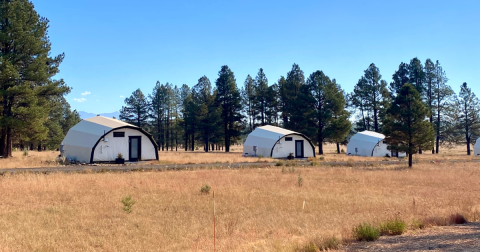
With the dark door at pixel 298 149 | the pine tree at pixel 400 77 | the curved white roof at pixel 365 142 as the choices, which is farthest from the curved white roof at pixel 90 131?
the pine tree at pixel 400 77

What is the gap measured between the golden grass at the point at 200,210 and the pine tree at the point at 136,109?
52.5 meters

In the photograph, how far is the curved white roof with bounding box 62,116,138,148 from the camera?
2757 centimetres

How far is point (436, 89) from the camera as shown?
5256cm

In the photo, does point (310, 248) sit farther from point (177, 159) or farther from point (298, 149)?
point (298, 149)

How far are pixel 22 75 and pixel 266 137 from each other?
24421 millimetres

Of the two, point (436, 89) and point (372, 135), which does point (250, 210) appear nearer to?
point (372, 135)

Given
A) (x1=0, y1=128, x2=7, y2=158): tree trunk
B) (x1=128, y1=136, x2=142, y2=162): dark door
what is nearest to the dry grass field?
(x1=0, y1=128, x2=7, y2=158): tree trunk

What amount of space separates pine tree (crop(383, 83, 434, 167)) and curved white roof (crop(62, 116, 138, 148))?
2116 cm

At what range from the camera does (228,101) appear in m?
57.9

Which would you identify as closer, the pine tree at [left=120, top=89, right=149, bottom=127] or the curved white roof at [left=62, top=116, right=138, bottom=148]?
the curved white roof at [left=62, top=116, right=138, bottom=148]

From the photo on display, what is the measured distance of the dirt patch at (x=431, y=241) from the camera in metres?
6.15

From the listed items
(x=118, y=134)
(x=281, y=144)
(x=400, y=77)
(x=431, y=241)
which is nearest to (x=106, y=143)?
(x=118, y=134)

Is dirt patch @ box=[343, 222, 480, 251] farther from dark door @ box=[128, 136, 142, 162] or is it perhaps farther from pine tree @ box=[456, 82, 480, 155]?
pine tree @ box=[456, 82, 480, 155]

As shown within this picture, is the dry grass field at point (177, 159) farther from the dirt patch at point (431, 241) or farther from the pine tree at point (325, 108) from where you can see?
the dirt patch at point (431, 241)
